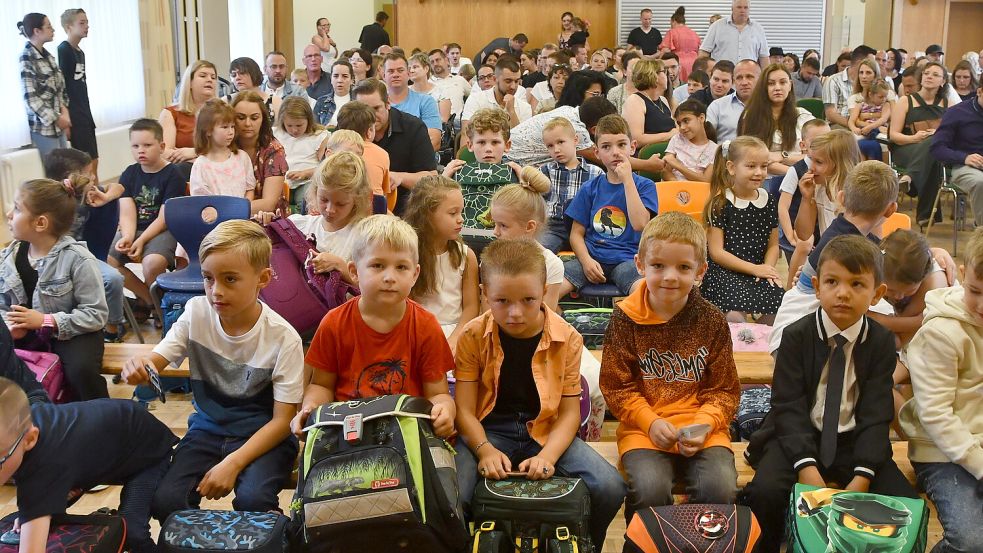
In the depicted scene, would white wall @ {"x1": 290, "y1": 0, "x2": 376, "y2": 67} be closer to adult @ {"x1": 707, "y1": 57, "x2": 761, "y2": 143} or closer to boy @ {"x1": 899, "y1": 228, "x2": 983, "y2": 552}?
adult @ {"x1": 707, "y1": 57, "x2": 761, "y2": 143}

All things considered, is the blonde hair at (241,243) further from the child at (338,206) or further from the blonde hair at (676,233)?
the blonde hair at (676,233)

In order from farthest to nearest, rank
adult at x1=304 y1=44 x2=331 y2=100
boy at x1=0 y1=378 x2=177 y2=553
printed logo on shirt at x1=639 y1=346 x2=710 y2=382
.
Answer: adult at x1=304 y1=44 x2=331 y2=100
printed logo on shirt at x1=639 y1=346 x2=710 y2=382
boy at x1=0 y1=378 x2=177 y2=553

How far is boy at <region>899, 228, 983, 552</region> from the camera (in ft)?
8.22

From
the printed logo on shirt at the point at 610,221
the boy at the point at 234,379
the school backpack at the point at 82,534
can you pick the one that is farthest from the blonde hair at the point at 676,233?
the printed logo on shirt at the point at 610,221

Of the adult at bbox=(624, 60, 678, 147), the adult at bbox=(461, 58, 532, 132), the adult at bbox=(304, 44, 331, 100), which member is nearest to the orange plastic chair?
the adult at bbox=(624, 60, 678, 147)

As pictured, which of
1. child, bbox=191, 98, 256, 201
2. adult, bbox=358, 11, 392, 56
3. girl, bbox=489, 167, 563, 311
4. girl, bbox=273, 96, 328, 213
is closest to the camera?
girl, bbox=489, 167, 563, 311

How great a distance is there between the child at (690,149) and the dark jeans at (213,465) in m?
3.66

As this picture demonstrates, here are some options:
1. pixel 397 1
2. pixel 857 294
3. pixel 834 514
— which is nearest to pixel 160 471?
pixel 834 514

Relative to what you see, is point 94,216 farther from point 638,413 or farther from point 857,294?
point 857,294

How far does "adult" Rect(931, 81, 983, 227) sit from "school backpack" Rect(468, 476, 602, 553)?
5830mm

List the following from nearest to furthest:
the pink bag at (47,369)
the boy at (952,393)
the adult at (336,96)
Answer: the boy at (952,393), the pink bag at (47,369), the adult at (336,96)

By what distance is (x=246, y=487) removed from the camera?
2605 millimetres

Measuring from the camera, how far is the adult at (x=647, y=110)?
676 centimetres

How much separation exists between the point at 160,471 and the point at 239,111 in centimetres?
258
